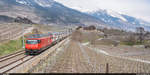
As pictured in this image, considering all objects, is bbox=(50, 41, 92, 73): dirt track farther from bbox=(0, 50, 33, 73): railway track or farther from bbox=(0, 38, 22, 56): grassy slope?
bbox=(0, 38, 22, 56): grassy slope

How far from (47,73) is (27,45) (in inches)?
565

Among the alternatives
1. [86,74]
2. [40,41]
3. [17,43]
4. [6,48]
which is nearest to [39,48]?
[40,41]

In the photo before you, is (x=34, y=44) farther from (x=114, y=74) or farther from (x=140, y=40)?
(x=140, y=40)

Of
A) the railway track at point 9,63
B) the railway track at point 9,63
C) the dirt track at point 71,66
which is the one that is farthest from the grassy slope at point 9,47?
the dirt track at point 71,66

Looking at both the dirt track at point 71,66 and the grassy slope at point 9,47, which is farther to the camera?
the grassy slope at point 9,47

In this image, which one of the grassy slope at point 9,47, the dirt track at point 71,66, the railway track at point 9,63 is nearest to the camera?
the dirt track at point 71,66

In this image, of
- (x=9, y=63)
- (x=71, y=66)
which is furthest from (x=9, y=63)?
(x=71, y=66)

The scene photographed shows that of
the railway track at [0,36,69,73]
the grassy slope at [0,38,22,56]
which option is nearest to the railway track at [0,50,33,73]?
the railway track at [0,36,69,73]

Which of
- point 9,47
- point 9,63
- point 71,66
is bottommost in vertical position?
point 9,63

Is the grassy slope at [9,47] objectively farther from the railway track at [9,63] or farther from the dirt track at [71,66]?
the dirt track at [71,66]

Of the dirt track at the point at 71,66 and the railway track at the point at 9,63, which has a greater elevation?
the dirt track at the point at 71,66

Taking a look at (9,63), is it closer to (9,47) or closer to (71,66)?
(71,66)

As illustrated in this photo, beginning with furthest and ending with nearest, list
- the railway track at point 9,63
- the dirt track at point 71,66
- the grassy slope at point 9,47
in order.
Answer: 1. the grassy slope at point 9,47
2. the railway track at point 9,63
3. the dirt track at point 71,66

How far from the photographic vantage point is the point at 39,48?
2600cm
